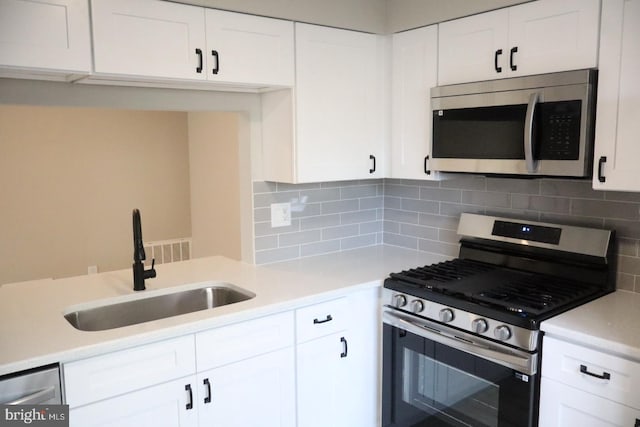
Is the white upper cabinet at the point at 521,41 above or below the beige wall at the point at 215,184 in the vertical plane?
above

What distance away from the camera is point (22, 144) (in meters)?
4.28

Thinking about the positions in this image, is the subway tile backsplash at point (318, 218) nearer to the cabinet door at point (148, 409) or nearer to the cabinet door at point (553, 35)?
the cabinet door at point (148, 409)

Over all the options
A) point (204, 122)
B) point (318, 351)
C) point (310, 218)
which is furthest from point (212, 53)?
point (204, 122)

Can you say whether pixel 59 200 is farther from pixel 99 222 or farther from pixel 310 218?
pixel 310 218

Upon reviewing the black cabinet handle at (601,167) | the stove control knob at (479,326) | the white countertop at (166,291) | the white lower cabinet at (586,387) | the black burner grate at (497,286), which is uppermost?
the black cabinet handle at (601,167)

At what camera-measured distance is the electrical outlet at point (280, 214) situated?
109 inches

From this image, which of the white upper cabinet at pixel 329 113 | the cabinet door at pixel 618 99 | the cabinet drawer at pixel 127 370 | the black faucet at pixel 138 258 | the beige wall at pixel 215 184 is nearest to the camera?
the cabinet drawer at pixel 127 370

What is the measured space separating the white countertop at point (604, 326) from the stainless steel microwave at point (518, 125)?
543 mm

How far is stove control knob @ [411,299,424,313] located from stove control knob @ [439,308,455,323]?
103 mm

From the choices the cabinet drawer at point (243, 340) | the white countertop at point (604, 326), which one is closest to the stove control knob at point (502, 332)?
the white countertop at point (604, 326)

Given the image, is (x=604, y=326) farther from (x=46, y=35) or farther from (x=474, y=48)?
(x=46, y=35)

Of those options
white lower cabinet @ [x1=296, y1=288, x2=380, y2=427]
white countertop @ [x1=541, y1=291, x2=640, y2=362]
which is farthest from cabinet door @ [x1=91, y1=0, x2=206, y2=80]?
white countertop @ [x1=541, y1=291, x2=640, y2=362]

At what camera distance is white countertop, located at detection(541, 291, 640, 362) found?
1688mm

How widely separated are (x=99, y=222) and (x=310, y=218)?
259 cm
